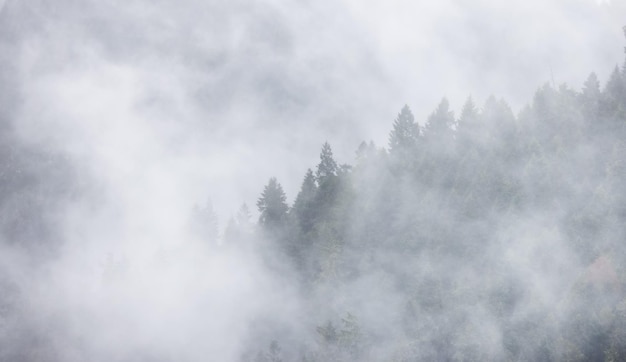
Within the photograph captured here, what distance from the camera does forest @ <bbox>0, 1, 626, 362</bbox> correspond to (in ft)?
151

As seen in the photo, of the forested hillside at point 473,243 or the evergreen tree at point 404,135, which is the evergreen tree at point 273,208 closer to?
the forested hillside at point 473,243

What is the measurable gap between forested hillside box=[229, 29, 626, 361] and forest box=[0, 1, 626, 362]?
170 millimetres

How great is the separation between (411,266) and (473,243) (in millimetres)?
6930

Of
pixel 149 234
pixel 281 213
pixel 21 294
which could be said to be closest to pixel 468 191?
pixel 281 213

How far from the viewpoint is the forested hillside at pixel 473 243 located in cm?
4428

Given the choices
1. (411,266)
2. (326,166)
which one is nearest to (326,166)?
(326,166)

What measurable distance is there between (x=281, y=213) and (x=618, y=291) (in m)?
47.2

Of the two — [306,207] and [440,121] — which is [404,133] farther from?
[306,207]

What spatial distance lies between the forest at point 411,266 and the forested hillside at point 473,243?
170mm

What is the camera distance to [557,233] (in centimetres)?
4906

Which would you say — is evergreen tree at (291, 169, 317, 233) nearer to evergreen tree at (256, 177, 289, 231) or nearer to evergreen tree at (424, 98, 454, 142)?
evergreen tree at (256, 177, 289, 231)

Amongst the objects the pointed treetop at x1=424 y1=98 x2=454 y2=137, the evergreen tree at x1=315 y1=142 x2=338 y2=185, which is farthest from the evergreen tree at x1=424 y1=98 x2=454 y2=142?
the evergreen tree at x1=315 y1=142 x2=338 y2=185

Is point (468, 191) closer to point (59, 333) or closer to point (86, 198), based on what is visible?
point (59, 333)

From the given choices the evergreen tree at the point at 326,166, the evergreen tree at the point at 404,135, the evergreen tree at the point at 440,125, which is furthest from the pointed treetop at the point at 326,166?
the evergreen tree at the point at 440,125
